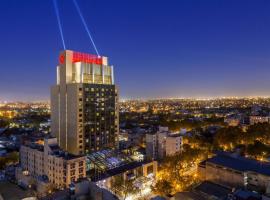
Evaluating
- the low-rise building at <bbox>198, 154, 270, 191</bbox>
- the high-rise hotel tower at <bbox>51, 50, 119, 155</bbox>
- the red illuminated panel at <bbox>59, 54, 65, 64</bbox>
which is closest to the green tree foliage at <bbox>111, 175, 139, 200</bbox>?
the low-rise building at <bbox>198, 154, 270, 191</bbox>

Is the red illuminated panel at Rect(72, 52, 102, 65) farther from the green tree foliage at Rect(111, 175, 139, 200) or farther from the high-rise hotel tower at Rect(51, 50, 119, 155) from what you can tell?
the green tree foliage at Rect(111, 175, 139, 200)

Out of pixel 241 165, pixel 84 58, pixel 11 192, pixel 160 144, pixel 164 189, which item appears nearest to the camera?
pixel 164 189

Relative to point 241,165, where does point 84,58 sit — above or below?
above

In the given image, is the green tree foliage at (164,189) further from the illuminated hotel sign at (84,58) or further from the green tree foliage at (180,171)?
the illuminated hotel sign at (84,58)

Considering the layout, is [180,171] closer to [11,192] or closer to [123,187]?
[123,187]

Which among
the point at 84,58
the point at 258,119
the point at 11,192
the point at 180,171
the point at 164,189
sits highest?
the point at 84,58

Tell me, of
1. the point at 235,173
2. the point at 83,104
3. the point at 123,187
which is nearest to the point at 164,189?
the point at 123,187

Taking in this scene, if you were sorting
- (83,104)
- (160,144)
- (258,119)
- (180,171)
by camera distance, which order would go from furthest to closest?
(258,119)
(160,144)
(83,104)
(180,171)

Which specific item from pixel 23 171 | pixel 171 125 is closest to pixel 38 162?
pixel 23 171
